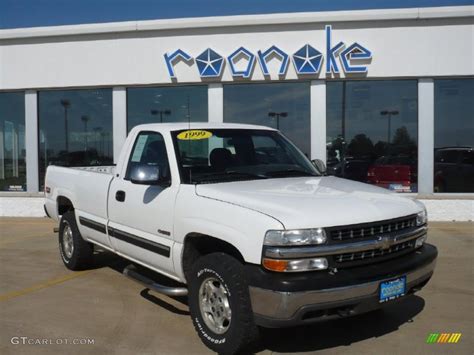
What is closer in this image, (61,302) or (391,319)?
(391,319)

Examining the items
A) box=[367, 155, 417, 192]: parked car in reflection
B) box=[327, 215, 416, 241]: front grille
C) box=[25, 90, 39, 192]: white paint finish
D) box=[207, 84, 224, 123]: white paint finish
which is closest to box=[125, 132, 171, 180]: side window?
box=[327, 215, 416, 241]: front grille

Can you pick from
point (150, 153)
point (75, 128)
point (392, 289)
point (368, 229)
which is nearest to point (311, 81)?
point (75, 128)

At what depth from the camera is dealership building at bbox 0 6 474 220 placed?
11758 mm

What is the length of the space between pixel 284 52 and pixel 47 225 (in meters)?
7.12

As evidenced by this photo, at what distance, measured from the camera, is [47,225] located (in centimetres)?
1159

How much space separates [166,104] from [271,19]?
352 centimetres

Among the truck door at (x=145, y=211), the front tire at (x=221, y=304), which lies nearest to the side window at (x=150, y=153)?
the truck door at (x=145, y=211)

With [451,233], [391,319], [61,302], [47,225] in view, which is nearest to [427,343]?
[391,319]

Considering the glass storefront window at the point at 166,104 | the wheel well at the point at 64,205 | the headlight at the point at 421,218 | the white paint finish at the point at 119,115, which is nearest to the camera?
the headlight at the point at 421,218

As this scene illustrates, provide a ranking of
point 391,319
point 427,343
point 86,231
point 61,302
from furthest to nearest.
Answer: point 86,231, point 61,302, point 391,319, point 427,343

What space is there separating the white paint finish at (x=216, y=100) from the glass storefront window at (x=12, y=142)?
5570 millimetres

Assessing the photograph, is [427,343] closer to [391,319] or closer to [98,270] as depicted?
[391,319]

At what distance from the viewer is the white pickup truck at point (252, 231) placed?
3.56 meters

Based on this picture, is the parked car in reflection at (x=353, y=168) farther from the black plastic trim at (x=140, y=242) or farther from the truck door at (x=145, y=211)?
the black plastic trim at (x=140, y=242)
